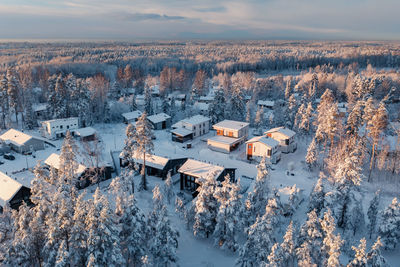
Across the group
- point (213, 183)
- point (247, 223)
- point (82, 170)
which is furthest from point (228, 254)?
point (82, 170)

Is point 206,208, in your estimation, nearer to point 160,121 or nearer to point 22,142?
point 22,142

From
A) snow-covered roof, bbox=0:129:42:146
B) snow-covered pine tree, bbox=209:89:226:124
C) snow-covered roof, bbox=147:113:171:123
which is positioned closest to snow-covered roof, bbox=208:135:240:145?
snow-covered pine tree, bbox=209:89:226:124

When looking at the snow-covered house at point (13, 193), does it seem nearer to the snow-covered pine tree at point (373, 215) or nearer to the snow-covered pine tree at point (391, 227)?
the snow-covered pine tree at point (373, 215)

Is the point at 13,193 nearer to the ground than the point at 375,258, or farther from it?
nearer to the ground

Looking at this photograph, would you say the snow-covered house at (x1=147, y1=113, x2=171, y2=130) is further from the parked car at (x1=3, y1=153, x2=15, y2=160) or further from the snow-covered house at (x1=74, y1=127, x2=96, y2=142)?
the parked car at (x1=3, y1=153, x2=15, y2=160)

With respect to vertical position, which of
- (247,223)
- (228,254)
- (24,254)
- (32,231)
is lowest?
(228,254)

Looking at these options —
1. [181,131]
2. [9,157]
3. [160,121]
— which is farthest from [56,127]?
[181,131]

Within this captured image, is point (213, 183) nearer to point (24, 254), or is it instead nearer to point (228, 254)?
point (228, 254)
